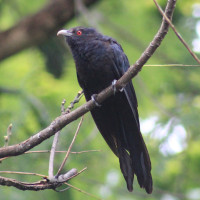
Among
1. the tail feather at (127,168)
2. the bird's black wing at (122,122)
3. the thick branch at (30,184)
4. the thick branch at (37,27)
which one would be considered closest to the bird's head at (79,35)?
the bird's black wing at (122,122)

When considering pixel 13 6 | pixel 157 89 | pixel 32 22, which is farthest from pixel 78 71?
pixel 13 6

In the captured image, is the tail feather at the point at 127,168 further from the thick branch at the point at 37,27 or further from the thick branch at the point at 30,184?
the thick branch at the point at 37,27

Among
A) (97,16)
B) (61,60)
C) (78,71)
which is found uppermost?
(97,16)

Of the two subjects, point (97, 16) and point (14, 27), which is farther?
point (97, 16)

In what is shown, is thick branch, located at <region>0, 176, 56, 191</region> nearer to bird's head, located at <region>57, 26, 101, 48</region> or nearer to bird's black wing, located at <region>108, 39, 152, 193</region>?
bird's black wing, located at <region>108, 39, 152, 193</region>

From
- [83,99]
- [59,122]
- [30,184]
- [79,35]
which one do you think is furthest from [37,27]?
[30,184]

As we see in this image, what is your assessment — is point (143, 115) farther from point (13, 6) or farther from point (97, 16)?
point (13, 6)

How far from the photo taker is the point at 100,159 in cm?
889

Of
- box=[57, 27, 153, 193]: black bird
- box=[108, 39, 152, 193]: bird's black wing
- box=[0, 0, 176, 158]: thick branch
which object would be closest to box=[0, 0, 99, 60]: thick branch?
box=[57, 27, 153, 193]: black bird

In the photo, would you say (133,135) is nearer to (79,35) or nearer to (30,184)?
(79,35)

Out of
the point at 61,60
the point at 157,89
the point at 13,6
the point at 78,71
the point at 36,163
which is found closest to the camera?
the point at 78,71

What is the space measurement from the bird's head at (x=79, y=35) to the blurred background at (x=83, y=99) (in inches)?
65.8

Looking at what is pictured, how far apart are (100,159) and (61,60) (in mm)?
2185

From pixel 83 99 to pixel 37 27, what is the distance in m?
1.46
